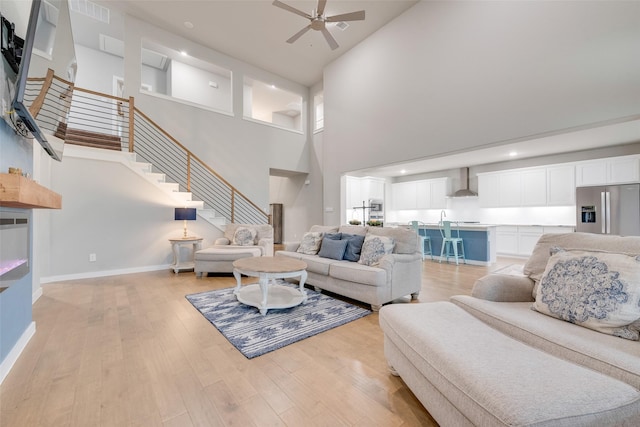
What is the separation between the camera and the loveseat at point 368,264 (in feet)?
9.44

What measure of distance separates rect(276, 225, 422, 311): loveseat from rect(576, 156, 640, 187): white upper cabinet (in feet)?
16.3

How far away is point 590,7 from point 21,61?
5518 millimetres

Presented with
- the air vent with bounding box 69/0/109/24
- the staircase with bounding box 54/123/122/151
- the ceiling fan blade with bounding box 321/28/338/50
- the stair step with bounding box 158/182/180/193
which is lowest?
the stair step with bounding box 158/182/180/193

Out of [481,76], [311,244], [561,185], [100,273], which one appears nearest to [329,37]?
[481,76]

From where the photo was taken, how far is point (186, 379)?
65.8 inches

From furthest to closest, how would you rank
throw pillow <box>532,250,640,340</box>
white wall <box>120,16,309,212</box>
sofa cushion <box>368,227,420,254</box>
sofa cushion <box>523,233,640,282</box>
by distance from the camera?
white wall <box>120,16,309,212</box>, sofa cushion <box>368,227,420,254</box>, sofa cushion <box>523,233,640,282</box>, throw pillow <box>532,250,640,340</box>

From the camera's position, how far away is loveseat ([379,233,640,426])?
33.8 inches

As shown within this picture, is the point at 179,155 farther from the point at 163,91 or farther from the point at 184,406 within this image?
the point at 184,406

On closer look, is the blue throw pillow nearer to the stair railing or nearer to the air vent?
the stair railing

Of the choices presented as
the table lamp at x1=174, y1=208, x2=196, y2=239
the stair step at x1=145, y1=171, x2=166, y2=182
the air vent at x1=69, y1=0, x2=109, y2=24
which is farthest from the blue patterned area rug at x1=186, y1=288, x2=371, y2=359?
the air vent at x1=69, y1=0, x2=109, y2=24

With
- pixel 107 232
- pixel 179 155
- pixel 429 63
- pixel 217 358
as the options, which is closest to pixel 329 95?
pixel 429 63

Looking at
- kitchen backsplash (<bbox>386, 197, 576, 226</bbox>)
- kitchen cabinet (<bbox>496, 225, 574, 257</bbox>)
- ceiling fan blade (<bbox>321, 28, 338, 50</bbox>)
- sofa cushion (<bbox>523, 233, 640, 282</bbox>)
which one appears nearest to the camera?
sofa cushion (<bbox>523, 233, 640, 282</bbox>)

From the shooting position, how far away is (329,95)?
689 cm

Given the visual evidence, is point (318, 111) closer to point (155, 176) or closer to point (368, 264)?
point (155, 176)
